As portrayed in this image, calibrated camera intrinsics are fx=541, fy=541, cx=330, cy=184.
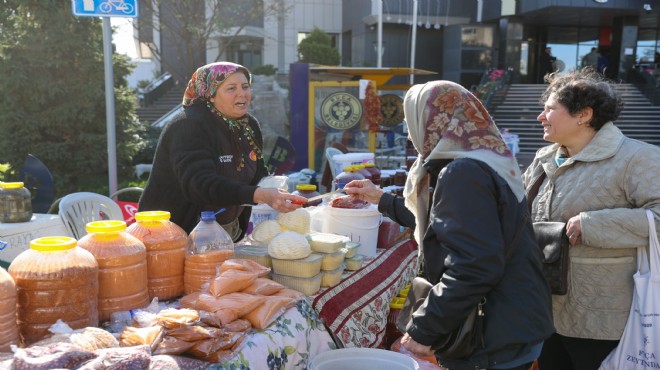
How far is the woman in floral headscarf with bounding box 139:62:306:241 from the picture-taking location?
270 cm

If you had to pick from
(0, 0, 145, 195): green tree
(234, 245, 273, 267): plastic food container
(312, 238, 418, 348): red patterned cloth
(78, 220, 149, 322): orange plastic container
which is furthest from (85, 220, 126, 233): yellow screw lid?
(0, 0, 145, 195): green tree

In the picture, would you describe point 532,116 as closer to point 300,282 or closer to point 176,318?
point 300,282

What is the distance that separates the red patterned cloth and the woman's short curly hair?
4.34 feet

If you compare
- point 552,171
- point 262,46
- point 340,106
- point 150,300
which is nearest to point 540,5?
point 262,46

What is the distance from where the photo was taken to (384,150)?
12430 millimetres

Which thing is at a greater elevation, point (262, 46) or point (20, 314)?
point (262, 46)

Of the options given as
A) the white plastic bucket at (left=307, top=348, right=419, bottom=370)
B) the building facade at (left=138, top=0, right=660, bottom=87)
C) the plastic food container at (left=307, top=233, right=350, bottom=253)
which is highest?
the building facade at (left=138, top=0, right=660, bottom=87)

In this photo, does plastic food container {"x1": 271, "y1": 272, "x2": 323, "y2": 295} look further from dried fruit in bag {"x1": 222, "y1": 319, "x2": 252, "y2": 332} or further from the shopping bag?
the shopping bag

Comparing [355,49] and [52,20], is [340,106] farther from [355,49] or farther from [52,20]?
[355,49]

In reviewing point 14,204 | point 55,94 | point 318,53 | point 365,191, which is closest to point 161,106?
point 318,53

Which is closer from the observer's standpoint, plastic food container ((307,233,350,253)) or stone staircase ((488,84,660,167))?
plastic food container ((307,233,350,253))

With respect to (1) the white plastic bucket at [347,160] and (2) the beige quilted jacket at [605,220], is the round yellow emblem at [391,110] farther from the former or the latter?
(2) the beige quilted jacket at [605,220]

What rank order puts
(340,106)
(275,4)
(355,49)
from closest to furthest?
1. (340,106)
2. (275,4)
3. (355,49)

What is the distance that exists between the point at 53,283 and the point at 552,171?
2.37 m
